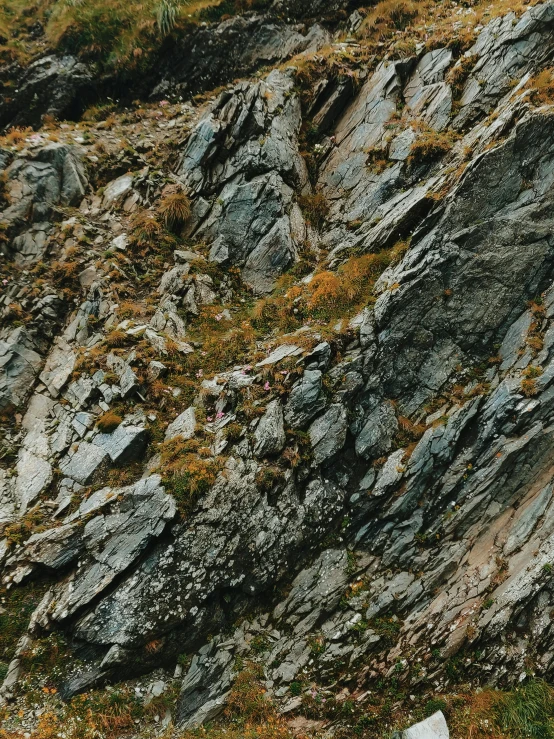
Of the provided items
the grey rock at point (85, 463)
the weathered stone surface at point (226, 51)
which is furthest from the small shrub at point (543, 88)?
the grey rock at point (85, 463)

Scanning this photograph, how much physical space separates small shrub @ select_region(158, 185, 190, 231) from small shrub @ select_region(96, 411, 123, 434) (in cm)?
792

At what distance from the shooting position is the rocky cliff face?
8.85m

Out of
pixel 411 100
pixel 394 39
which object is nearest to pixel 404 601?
pixel 411 100

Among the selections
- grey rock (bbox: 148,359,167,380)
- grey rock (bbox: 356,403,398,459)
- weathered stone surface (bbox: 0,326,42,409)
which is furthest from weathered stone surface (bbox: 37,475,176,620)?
weathered stone surface (bbox: 0,326,42,409)

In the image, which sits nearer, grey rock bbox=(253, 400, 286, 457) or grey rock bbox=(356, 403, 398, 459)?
grey rock bbox=(253, 400, 286, 457)

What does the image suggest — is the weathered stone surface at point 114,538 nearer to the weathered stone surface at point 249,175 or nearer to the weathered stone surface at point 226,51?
the weathered stone surface at point 249,175

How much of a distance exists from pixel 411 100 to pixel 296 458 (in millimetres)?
14484

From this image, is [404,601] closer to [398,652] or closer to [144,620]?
[398,652]

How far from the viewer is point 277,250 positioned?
49.2 feet

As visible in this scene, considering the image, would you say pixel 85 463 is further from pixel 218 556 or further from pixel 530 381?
pixel 530 381

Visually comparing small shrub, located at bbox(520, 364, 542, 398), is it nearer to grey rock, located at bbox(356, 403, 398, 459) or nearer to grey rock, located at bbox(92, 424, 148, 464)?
grey rock, located at bbox(356, 403, 398, 459)

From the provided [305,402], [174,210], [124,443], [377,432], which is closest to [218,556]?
[124,443]

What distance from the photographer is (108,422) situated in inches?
437

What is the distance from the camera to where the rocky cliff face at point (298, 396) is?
348 inches
